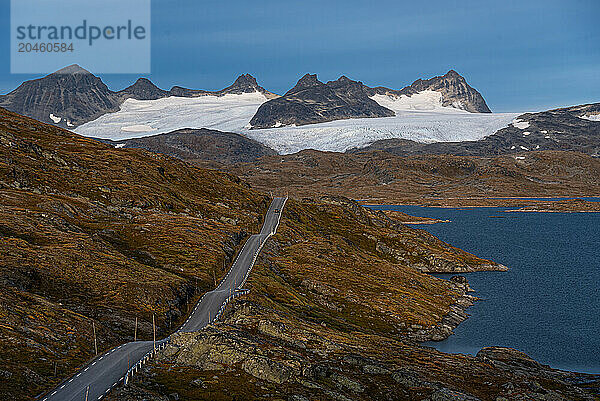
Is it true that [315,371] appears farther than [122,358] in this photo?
Yes

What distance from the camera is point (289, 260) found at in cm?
11075

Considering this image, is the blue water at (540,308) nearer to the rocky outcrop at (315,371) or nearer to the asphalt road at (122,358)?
the rocky outcrop at (315,371)

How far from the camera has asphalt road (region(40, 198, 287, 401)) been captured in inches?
1716

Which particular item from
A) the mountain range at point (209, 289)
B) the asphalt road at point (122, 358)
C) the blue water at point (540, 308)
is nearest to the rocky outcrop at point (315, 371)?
the mountain range at point (209, 289)

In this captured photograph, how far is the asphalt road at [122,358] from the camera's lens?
43.6 m

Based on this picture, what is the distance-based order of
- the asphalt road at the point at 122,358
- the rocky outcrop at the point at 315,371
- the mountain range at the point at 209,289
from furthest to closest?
the mountain range at the point at 209,289 < the rocky outcrop at the point at 315,371 < the asphalt road at the point at 122,358

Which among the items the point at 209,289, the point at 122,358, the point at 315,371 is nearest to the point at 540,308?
the point at 209,289

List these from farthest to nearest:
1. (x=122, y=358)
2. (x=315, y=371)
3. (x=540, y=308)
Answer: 1. (x=540, y=308)
2. (x=315, y=371)
3. (x=122, y=358)

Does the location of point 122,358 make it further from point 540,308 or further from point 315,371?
point 540,308

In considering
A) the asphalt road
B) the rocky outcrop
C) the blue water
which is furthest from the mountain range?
the blue water

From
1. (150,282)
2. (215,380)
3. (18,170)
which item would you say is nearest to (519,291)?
(150,282)

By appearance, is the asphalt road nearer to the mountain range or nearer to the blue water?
the mountain range

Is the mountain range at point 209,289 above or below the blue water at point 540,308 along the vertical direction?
above

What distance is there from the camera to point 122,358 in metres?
52.4
